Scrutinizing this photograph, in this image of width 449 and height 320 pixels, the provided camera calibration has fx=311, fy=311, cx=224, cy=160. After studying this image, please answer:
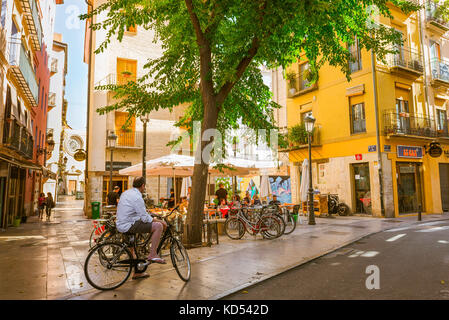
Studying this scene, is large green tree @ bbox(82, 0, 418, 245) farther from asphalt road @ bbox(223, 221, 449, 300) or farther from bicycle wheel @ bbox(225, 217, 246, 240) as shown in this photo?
asphalt road @ bbox(223, 221, 449, 300)

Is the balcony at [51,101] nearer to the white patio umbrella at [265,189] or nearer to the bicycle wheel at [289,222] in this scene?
the white patio umbrella at [265,189]

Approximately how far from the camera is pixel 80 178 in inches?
2579

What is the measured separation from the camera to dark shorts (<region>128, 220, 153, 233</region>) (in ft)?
16.4

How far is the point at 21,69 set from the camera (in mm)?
13273

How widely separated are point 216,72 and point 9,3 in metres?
9.18

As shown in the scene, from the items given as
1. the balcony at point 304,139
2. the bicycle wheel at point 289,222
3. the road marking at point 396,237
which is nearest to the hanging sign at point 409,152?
the balcony at point 304,139

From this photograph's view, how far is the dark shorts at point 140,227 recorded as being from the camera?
5.01 metres

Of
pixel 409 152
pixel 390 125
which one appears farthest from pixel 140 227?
pixel 409 152

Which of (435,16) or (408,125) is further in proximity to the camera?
(435,16)

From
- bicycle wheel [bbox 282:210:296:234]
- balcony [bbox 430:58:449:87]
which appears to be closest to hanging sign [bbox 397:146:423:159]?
balcony [bbox 430:58:449:87]

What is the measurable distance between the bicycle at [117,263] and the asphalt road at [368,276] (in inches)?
43.9

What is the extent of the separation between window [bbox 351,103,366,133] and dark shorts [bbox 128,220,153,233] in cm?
1521

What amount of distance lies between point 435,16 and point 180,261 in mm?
22437

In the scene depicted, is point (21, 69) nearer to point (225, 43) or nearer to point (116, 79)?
point (116, 79)
